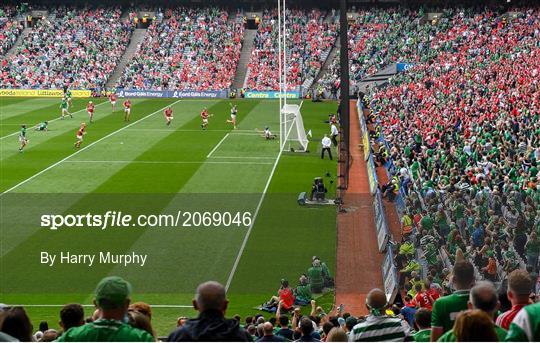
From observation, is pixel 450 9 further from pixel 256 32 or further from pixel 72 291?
pixel 72 291

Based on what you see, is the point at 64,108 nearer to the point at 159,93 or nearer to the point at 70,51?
the point at 159,93

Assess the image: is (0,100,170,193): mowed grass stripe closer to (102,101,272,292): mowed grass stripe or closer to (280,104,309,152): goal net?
(102,101,272,292): mowed grass stripe

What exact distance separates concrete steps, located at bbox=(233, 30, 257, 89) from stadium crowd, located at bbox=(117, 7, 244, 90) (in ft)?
1.54

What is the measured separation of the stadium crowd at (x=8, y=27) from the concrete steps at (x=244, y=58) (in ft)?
63.8

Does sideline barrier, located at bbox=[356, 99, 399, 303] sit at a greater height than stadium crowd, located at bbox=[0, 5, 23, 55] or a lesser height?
lesser

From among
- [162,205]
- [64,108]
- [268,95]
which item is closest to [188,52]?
[268,95]

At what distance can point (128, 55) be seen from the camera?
244 ft

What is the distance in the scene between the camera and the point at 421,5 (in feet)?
242

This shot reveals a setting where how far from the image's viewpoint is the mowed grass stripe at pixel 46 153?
34.9 meters

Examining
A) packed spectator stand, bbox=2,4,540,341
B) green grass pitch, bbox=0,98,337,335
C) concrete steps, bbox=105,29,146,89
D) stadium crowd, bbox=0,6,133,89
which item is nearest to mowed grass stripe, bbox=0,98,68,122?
stadium crowd, bbox=0,6,133,89

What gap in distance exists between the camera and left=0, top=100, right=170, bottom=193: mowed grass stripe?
115 ft

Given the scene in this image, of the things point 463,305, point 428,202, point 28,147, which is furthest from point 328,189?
point 463,305

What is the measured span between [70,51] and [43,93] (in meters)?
7.75

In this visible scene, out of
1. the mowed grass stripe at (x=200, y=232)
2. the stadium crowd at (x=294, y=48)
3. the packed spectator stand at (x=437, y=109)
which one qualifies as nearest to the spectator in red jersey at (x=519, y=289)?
the packed spectator stand at (x=437, y=109)
